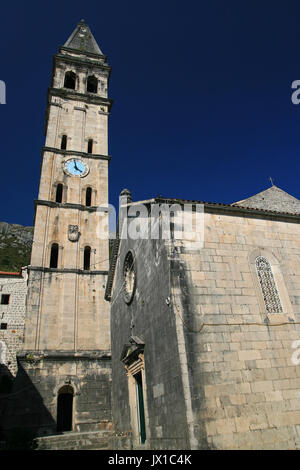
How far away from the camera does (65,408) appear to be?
16.2m

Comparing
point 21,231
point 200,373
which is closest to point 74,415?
point 200,373

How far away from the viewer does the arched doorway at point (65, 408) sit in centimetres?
1571

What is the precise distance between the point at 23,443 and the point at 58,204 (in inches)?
509

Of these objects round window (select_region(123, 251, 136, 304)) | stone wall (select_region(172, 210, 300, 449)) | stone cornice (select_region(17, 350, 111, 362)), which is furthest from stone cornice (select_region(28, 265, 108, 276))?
Result: stone wall (select_region(172, 210, 300, 449))

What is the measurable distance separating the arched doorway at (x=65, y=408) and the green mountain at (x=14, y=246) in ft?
101

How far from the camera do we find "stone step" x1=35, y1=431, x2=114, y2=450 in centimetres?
1372

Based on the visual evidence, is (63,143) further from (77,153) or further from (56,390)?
(56,390)

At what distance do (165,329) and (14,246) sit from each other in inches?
2130

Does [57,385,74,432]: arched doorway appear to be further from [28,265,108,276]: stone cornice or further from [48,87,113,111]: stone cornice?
[48,87,113,111]: stone cornice

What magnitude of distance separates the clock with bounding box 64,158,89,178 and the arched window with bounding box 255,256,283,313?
15.7m

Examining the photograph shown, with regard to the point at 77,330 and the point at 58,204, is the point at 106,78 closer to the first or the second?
the point at 58,204

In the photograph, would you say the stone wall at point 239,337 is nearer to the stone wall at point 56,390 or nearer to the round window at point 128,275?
the round window at point 128,275

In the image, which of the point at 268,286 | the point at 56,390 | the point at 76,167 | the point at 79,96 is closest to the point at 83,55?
the point at 79,96

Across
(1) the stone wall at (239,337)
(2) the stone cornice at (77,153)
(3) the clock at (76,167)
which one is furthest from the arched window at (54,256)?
(1) the stone wall at (239,337)
